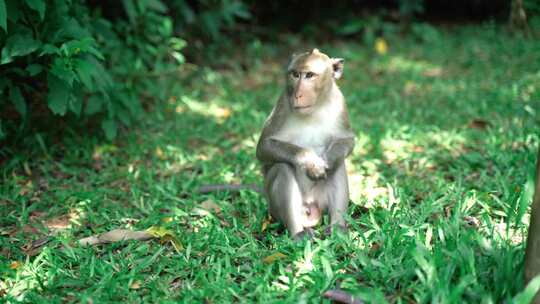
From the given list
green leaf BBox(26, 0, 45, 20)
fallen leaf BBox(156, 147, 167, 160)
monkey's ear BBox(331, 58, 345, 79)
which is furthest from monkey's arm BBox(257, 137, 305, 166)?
fallen leaf BBox(156, 147, 167, 160)

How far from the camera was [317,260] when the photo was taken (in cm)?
348

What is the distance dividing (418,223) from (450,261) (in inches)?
30.5

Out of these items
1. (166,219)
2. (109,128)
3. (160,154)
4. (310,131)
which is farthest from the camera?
(160,154)

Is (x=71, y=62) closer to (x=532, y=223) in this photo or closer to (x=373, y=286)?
(x=373, y=286)

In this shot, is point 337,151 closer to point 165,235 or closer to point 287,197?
point 287,197

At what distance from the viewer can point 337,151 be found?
12.8 ft

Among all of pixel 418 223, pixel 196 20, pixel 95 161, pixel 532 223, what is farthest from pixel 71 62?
pixel 196 20

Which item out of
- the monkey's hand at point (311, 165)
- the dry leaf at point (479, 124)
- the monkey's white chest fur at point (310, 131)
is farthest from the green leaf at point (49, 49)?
the dry leaf at point (479, 124)

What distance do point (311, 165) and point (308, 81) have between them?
528 mm

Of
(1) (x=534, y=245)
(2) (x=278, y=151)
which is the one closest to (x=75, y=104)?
(2) (x=278, y=151)

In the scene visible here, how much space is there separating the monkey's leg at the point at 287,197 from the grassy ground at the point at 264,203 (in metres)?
0.13

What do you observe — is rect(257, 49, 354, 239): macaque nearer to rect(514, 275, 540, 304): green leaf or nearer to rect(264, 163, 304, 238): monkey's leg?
rect(264, 163, 304, 238): monkey's leg

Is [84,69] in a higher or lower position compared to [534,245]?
lower

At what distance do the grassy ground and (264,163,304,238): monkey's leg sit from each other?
13 cm
